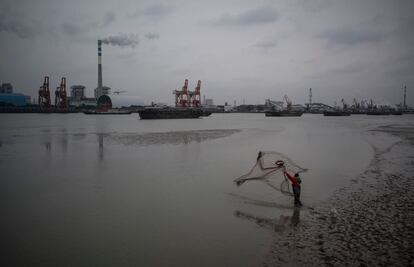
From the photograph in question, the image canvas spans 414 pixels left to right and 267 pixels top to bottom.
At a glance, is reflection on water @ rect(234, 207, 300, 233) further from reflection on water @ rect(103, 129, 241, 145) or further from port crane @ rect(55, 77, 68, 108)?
port crane @ rect(55, 77, 68, 108)

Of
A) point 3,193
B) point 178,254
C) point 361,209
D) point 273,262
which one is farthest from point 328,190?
point 3,193

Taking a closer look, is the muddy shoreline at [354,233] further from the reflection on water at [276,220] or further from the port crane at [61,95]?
the port crane at [61,95]

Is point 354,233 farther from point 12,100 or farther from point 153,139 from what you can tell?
point 12,100

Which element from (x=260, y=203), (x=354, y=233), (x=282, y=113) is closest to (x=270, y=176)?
(x=260, y=203)

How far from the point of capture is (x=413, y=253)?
648cm

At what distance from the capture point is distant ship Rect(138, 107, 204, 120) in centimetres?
9150

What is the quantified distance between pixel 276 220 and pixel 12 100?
174 m

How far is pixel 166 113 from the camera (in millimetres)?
97000

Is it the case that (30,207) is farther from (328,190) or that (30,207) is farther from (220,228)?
(328,190)

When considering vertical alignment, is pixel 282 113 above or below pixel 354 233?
above

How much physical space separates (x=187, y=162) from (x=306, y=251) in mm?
12647

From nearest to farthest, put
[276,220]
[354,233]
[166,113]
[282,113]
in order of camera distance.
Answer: [354,233] < [276,220] < [166,113] < [282,113]

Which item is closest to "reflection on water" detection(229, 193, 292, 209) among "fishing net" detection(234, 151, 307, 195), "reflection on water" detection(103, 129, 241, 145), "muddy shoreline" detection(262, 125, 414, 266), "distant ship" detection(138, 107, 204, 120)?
"muddy shoreline" detection(262, 125, 414, 266)

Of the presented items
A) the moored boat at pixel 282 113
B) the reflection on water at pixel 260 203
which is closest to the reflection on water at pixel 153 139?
the reflection on water at pixel 260 203
